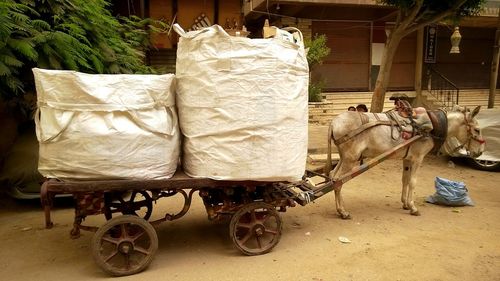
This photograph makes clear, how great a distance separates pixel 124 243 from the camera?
350cm

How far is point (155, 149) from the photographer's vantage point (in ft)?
11.2

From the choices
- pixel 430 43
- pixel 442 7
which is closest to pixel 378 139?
pixel 442 7

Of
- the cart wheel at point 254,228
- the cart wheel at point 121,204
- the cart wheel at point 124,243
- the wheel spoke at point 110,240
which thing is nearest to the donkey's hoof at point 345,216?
the cart wheel at point 254,228

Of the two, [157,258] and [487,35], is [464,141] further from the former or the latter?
[487,35]

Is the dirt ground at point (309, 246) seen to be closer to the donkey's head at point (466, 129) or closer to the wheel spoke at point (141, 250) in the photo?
the wheel spoke at point (141, 250)

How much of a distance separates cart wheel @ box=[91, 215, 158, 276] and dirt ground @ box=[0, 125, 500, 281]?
0.52 ft

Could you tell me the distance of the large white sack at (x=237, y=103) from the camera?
11.3 ft

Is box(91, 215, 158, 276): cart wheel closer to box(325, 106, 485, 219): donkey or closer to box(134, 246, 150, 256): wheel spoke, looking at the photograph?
box(134, 246, 150, 256): wheel spoke

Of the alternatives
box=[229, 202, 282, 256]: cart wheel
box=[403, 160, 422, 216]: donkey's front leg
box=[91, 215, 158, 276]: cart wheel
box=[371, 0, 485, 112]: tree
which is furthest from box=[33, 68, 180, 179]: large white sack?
box=[371, 0, 485, 112]: tree

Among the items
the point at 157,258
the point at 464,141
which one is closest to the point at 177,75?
the point at 157,258

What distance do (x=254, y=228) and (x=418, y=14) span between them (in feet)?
22.8

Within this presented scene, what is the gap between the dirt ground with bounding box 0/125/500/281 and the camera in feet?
11.8

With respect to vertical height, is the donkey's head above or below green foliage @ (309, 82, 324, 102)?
below

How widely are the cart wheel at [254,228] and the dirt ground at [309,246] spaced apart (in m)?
0.12
